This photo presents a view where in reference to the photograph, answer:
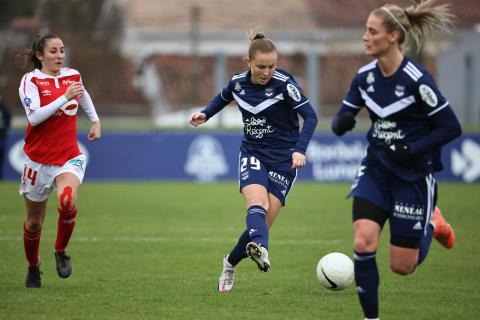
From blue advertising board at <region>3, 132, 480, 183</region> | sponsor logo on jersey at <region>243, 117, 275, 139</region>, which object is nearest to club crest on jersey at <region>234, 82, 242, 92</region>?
sponsor logo on jersey at <region>243, 117, 275, 139</region>

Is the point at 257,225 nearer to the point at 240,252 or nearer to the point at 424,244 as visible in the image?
the point at 240,252

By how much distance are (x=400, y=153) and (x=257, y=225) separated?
6.19 ft

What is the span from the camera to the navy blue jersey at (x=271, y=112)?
791 centimetres

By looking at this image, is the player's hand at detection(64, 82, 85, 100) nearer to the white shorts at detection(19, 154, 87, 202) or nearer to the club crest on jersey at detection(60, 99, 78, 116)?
the club crest on jersey at detection(60, 99, 78, 116)

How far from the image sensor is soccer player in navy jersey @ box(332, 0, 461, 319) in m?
6.04

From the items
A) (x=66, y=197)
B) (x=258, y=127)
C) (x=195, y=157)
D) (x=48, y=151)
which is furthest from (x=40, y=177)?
(x=195, y=157)

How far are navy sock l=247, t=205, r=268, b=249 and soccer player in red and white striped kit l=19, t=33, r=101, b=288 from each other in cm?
161

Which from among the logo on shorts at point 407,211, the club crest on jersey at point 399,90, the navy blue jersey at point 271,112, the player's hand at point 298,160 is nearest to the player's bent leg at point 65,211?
the navy blue jersey at point 271,112

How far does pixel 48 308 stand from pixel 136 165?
13.6 meters

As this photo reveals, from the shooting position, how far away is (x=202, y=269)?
9.27 m

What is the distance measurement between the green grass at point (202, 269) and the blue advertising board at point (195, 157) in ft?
12.0

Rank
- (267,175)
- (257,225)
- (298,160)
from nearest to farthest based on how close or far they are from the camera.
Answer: (298,160), (257,225), (267,175)

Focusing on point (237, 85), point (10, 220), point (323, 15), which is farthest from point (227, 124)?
point (237, 85)

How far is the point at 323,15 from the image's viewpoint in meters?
26.3
